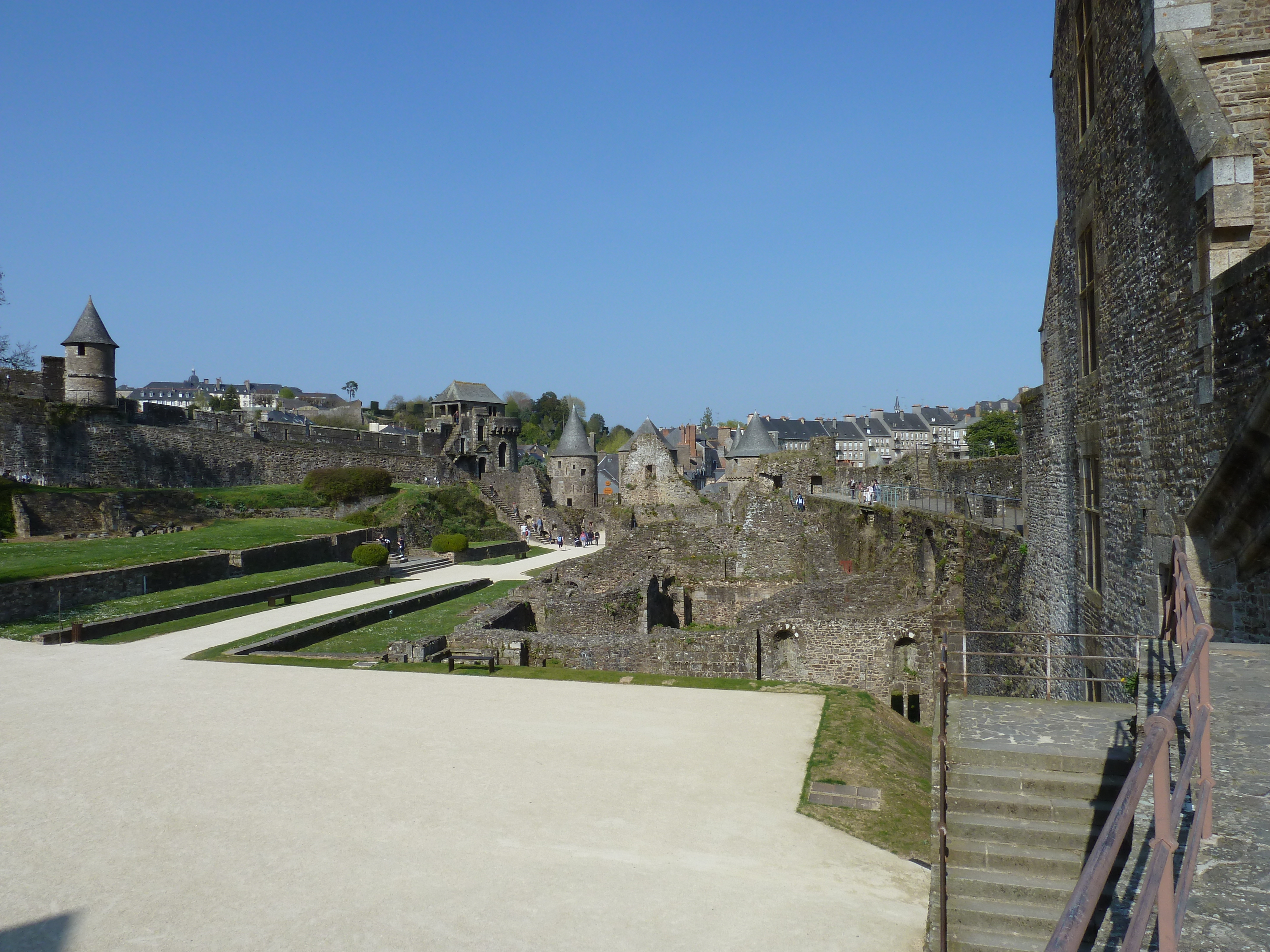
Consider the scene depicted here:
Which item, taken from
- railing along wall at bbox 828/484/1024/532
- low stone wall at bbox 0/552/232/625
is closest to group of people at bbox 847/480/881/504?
railing along wall at bbox 828/484/1024/532

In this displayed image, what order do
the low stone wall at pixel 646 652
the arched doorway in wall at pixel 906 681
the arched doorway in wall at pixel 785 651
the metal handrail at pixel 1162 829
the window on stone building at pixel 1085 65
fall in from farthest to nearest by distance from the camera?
the arched doorway in wall at pixel 785 651, the low stone wall at pixel 646 652, the arched doorway in wall at pixel 906 681, the window on stone building at pixel 1085 65, the metal handrail at pixel 1162 829

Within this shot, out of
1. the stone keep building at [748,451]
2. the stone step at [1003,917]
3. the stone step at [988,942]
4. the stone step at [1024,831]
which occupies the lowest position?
the stone step at [988,942]

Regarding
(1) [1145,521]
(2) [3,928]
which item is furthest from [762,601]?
(2) [3,928]

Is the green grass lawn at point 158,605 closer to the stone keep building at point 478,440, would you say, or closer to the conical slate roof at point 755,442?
the conical slate roof at point 755,442

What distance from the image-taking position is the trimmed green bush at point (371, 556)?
28828mm


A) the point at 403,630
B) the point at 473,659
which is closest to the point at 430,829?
the point at 473,659

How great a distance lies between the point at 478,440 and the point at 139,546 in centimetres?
3323

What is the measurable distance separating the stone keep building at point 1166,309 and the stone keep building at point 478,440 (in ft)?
160

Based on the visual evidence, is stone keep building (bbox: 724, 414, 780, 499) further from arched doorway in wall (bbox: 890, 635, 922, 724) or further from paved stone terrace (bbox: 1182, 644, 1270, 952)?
paved stone terrace (bbox: 1182, 644, 1270, 952)

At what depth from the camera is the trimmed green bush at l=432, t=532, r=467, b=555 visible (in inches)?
1389

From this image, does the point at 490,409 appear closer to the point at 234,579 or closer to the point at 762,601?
the point at 234,579

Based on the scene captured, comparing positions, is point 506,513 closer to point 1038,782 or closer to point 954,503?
point 954,503

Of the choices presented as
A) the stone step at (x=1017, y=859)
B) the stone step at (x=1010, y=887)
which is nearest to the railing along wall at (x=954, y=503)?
the stone step at (x=1017, y=859)

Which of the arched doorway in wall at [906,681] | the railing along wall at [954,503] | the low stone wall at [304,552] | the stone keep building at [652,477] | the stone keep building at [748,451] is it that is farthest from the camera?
the stone keep building at [652,477]
